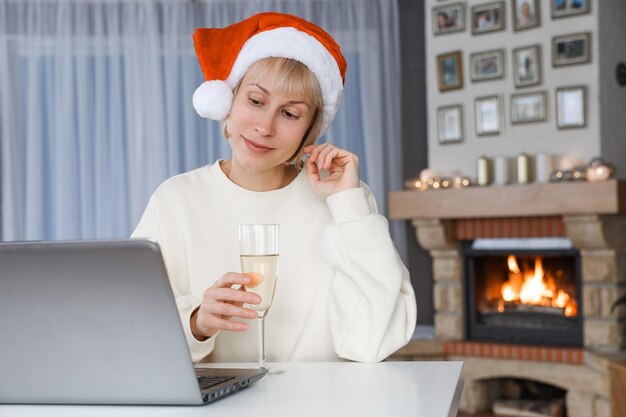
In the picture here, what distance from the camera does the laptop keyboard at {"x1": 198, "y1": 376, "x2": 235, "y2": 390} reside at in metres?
1.19

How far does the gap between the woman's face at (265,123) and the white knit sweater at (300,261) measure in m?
0.11

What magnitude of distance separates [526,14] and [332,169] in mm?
2952

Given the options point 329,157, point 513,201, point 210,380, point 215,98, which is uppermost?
point 215,98

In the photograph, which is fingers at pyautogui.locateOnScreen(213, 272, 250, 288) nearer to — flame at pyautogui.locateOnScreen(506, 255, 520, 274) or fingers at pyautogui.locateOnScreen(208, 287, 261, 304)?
fingers at pyautogui.locateOnScreen(208, 287, 261, 304)

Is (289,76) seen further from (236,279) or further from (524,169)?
(524,169)

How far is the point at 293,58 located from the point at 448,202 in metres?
A: 2.82

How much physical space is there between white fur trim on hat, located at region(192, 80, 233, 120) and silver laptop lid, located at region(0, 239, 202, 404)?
0.77m

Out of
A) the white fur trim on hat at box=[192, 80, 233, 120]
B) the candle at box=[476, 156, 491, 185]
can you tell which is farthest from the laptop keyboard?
the candle at box=[476, 156, 491, 185]

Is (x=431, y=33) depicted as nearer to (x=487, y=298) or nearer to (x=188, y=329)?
(x=487, y=298)

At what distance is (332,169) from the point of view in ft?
5.88

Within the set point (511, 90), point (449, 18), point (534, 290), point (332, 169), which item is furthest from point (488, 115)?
point (332, 169)

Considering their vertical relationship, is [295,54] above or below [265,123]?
above

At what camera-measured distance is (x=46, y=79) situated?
495 cm

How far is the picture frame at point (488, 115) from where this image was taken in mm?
4508
